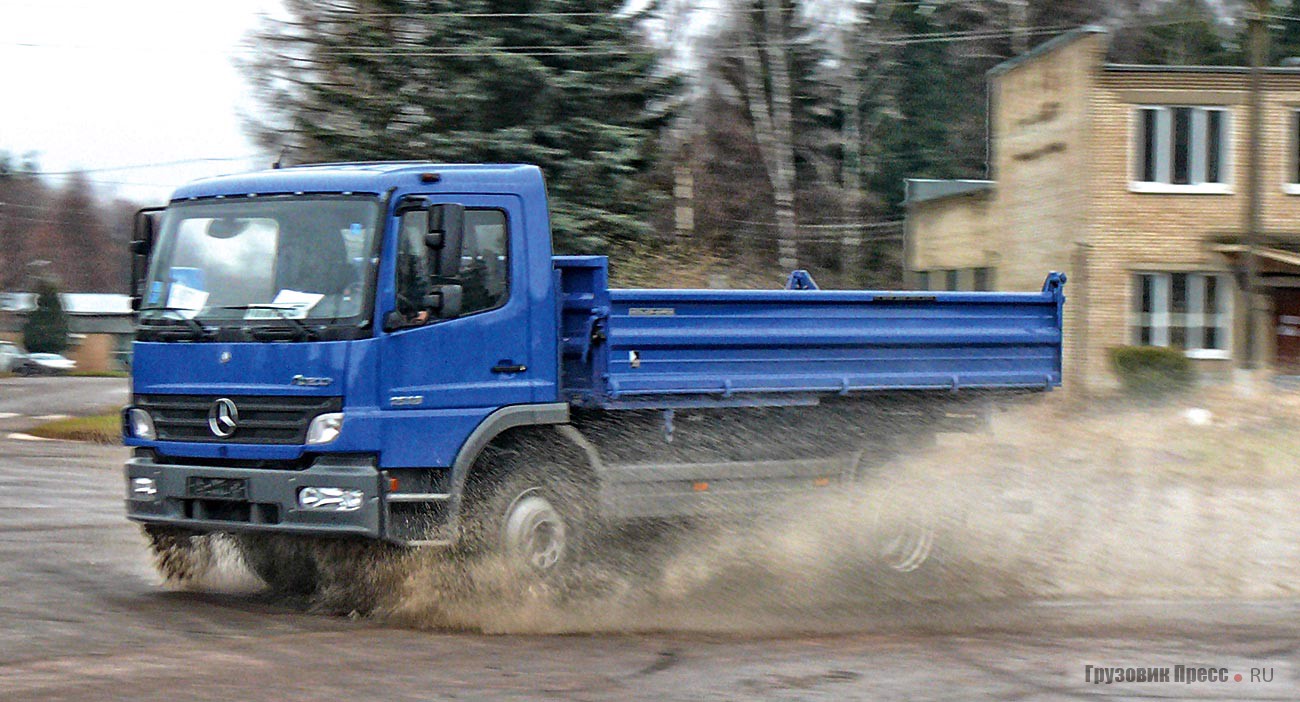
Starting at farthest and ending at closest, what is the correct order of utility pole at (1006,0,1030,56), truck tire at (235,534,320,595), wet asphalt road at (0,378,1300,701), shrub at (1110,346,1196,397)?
utility pole at (1006,0,1030,56) < shrub at (1110,346,1196,397) < truck tire at (235,534,320,595) < wet asphalt road at (0,378,1300,701)

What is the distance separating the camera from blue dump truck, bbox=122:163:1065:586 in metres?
8.17

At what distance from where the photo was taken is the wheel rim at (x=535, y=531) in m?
8.59

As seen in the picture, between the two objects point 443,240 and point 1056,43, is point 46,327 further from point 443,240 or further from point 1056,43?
point 443,240

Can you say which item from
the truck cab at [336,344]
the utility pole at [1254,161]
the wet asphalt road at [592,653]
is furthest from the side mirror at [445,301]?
the utility pole at [1254,161]

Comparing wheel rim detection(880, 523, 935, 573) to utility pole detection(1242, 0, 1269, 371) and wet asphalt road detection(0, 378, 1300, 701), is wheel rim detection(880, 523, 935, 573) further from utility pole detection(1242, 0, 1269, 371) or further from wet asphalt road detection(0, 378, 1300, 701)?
utility pole detection(1242, 0, 1269, 371)

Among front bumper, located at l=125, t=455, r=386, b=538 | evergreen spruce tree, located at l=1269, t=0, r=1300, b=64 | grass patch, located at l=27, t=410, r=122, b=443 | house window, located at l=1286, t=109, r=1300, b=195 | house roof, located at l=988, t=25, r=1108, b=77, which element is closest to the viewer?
front bumper, located at l=125, t=455, r=386, b=538

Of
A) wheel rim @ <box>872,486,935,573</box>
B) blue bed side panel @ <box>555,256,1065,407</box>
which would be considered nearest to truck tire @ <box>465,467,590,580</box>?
blue bed side panel @ <box>555,256,1065,407</box>

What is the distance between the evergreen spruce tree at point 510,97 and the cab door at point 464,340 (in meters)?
12.3

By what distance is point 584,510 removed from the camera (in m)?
9.05

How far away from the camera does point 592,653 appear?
24.8ft

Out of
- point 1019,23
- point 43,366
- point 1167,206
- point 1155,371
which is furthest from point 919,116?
point 43,366

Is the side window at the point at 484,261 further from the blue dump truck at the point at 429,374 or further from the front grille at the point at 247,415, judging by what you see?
the front grille at the point at 247,415

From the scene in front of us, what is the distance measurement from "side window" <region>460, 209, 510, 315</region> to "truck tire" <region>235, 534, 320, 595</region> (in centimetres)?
189

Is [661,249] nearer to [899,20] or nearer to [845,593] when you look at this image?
[845,593]
